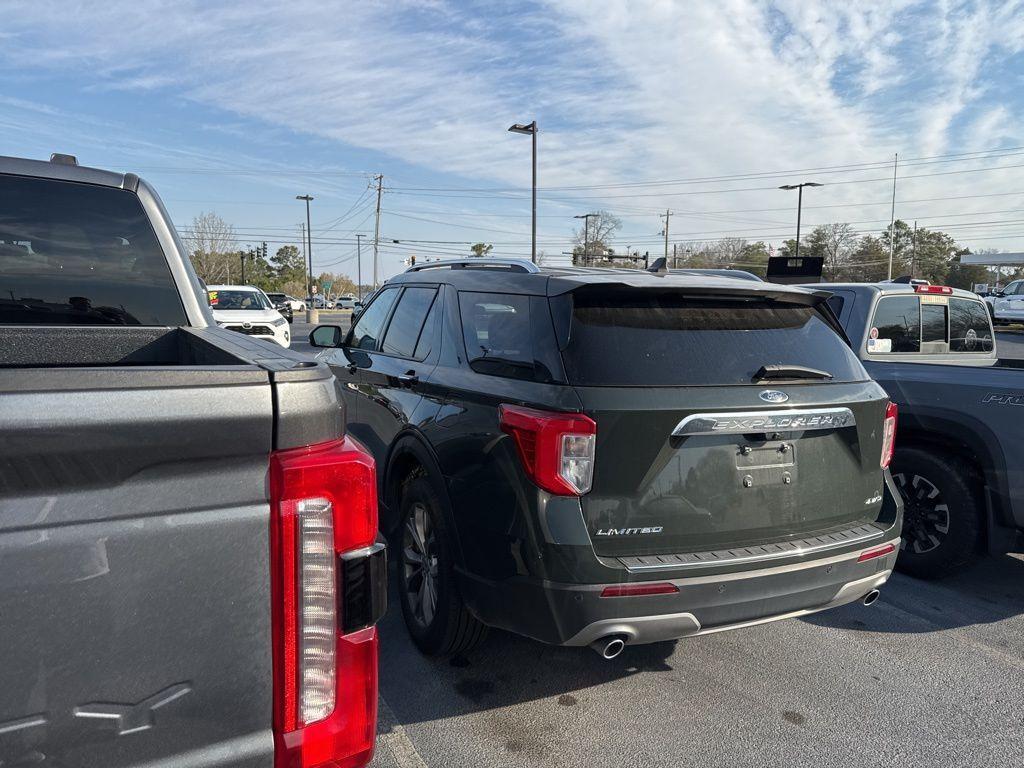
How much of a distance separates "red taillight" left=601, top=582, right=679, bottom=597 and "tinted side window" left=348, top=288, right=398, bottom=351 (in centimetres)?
253

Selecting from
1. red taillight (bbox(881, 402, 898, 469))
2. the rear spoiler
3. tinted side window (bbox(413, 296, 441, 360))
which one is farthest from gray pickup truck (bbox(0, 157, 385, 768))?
red taillight (bbox(881, 402, 898, 469))

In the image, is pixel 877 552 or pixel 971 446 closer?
pixel 877 552

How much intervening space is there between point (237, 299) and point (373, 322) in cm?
1394

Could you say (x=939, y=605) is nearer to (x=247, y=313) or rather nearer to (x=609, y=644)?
(x=609, y=644)

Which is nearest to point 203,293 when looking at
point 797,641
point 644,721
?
point 644,721

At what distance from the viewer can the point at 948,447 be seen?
4469 millimetres

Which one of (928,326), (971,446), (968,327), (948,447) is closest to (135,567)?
(971,446)

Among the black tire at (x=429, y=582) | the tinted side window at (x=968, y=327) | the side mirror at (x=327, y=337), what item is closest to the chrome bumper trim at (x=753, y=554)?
the black tire at (x=429, y=582)

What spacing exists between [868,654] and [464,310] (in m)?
2.65

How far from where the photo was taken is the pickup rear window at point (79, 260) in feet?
10.0

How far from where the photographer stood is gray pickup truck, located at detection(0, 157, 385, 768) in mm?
1116

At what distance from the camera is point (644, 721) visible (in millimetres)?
3043

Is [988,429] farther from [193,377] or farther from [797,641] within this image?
[193,377]

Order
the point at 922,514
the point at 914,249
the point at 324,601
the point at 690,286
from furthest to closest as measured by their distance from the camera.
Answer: the point at 914,249
the point at 922,514
the point at 690,286
the point at 324,601
